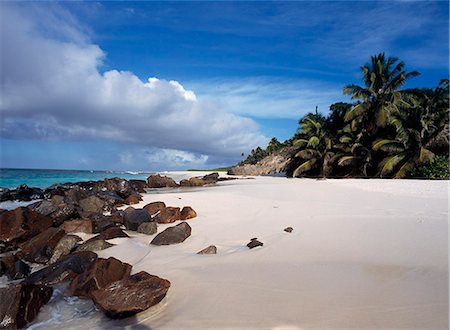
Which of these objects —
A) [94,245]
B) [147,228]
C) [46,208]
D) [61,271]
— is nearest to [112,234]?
[94,245]

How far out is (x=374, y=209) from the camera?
7113 millimetres

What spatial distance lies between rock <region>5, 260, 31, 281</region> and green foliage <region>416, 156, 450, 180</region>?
23360mm

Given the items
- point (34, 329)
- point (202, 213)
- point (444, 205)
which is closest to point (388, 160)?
point (444, 205)

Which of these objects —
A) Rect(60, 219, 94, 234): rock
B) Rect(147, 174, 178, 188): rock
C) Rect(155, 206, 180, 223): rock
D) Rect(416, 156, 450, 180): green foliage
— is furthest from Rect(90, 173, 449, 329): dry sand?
Rect(147, 174, 178, 188): rock

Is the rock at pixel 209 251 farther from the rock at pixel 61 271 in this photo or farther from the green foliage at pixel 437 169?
the green foliage at pixel 437 169

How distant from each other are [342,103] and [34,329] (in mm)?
30705

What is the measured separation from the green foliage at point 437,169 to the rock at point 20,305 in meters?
23.4

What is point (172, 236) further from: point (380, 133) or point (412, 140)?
point (380, 133)

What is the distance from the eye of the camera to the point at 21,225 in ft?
20.8

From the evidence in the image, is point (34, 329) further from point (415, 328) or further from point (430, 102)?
point (430, 102)

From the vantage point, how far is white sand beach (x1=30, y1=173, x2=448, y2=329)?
8.47 feet

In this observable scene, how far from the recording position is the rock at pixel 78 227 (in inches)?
260

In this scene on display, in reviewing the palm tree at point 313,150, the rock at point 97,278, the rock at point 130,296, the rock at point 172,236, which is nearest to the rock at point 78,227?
the rock at point 172,236

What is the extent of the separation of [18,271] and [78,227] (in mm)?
2291
